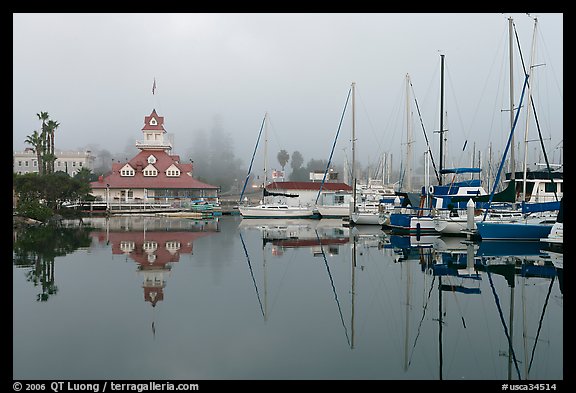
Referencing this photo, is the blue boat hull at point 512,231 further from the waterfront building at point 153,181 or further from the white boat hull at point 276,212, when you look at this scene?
the waterfront building at point 153,181

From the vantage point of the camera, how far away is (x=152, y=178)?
72000 millimetres

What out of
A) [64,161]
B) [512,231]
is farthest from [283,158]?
[512,231]

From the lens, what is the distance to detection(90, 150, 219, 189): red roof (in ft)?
231

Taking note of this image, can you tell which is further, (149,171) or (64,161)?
(64,161)

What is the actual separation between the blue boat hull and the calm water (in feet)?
17.9

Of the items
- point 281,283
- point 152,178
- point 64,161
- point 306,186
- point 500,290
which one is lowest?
point 281,283

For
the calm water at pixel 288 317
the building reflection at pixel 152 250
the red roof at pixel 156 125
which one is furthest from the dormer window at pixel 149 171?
the calm water at pixel 288 317

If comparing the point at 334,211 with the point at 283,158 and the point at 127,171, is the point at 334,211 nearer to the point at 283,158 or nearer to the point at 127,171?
the point at 127,171

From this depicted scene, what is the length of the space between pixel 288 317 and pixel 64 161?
11985 cm

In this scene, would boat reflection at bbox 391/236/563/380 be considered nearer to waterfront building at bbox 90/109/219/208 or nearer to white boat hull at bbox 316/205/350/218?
white boat hull at bbox 316/205/350/218

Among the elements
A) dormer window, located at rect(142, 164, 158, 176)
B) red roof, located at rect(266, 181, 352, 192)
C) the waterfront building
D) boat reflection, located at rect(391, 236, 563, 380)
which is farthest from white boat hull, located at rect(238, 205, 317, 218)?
boat reflection, located at rect(391, 236, 563, 380)

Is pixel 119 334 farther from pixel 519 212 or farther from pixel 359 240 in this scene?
pixel 519 212

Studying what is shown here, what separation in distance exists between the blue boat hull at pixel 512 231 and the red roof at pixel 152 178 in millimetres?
48374

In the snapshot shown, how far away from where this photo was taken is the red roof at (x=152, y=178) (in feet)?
231
